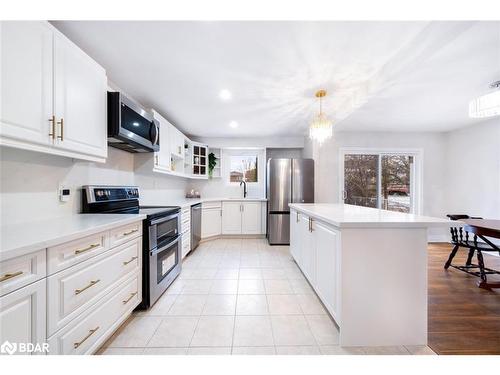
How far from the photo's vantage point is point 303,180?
4.25 m

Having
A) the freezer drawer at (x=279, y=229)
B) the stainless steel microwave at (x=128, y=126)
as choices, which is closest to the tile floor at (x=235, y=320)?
the freezer drawer at (x=279, y=229)

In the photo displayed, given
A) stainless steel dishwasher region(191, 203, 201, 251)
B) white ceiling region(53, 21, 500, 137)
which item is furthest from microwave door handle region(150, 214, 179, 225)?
white ceiling region(53, 21, 500, 137)

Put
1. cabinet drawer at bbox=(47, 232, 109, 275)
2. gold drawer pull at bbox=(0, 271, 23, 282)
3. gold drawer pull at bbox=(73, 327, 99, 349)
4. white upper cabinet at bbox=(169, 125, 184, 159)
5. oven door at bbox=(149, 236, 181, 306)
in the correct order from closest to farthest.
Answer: gold drawer pull at bbox=(0, 271, 23, 282)
cabinet drawer at bbox=(47, 232, 109, 275)
gold drawer pull at bbox=(73, 327, 99, 349)
oven door at bbox=(149, 236, 181, 306)
white upper cabinet at bbox=(169, 125, 184, 159)

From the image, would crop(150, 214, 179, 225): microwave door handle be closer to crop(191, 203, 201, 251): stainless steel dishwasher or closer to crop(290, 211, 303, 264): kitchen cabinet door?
crop(191, 203, 201, 251): stainless steel dishwasher

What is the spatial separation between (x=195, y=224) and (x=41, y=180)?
246cm

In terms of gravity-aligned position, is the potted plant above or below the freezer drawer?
above

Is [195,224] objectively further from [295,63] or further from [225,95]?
[295,63]

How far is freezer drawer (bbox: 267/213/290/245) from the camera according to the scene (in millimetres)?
4242

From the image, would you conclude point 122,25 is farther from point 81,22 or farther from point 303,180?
point 303,180

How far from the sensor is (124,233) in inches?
63.9

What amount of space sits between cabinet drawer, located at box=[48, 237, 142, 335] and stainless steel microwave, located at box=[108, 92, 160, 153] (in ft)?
3.31

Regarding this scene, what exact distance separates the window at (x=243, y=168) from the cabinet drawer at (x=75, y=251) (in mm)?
3965
